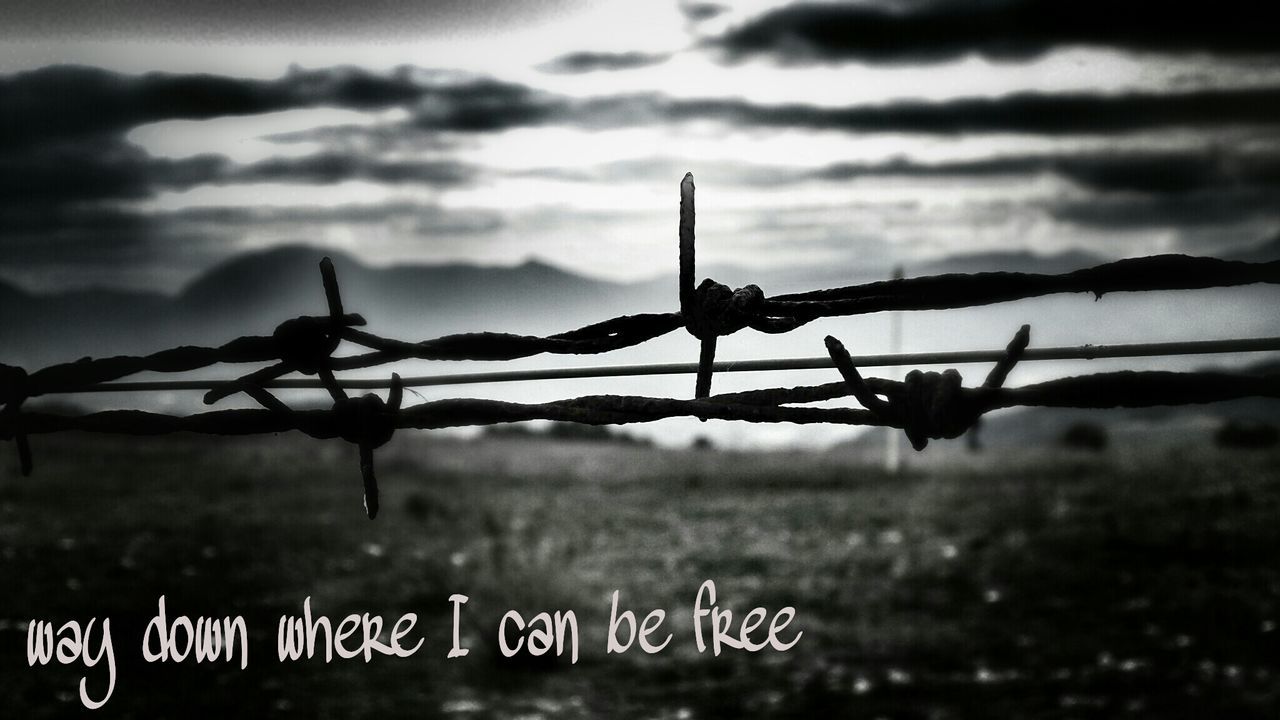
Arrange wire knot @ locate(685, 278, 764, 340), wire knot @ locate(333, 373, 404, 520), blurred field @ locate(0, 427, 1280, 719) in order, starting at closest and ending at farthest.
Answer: wire knot @ locate(685, 278, 764, 340), wire knot @ locate(333, 373, 404, 520), blurred field @ locate(0, 427, 1280, 719)

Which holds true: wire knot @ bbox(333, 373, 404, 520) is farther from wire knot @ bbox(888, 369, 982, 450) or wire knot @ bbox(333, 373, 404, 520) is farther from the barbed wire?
wire knot @ bbox(888, 369, 982, 450)

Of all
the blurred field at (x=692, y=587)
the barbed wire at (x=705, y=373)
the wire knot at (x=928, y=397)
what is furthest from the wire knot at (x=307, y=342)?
the blurred field at (x=692, y=587)

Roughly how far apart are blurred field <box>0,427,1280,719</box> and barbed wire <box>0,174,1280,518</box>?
20.7ft

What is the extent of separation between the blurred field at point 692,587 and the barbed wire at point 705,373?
248 inches

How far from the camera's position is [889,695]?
834 cm

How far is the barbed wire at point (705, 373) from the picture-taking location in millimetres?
1716

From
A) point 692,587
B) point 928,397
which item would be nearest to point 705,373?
point 928,397

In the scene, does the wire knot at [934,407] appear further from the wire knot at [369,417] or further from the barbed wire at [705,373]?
the wire knot at [369,417]

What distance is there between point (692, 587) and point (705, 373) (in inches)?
421

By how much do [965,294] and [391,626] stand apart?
919 centimetres

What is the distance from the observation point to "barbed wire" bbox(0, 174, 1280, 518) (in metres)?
1.72

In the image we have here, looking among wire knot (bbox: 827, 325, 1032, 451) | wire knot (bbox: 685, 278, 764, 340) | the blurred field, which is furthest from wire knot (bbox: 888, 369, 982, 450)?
the blurred field

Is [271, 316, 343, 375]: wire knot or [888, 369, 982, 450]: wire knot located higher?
[271, 316, 343, 375]: wire knot

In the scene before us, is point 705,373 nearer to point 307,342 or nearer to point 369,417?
point 369,417
